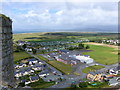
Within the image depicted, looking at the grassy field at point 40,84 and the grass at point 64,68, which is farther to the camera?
the grass at point 64,68

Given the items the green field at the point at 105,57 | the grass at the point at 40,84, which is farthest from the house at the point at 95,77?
the green field at the point at 105,57

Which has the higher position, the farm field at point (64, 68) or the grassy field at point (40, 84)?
the farm field at point (64, 68)

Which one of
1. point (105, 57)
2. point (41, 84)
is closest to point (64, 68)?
point (41, 84)

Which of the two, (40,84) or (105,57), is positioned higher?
(105,57)

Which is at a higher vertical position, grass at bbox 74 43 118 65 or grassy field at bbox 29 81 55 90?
grass at bbox 74 43 118 65

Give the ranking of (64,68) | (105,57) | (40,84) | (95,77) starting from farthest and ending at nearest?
(105,57) → (64,68) → (95,77) → (40,84)

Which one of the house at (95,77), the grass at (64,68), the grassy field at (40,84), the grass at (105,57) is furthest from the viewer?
the grass at (105,57)

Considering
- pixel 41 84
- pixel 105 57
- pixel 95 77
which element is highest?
pixel 105 57

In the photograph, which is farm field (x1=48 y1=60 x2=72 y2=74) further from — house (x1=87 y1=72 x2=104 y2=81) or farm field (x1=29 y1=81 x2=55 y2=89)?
farm field (x1=29 y1=81 x2=55 y2=89)

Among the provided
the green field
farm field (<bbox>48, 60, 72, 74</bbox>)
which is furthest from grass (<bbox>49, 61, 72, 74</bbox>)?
the green field

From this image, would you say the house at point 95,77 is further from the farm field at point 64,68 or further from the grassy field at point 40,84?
the grassy field at point 40,84

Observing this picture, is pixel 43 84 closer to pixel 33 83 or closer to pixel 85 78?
pixel 33 83

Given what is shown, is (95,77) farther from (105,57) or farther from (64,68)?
(105,57)
